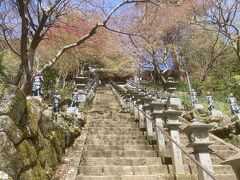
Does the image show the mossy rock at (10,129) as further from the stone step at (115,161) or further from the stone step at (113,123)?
the stone step at (113,123)

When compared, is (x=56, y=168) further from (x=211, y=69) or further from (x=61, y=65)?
(x=211, y=69)

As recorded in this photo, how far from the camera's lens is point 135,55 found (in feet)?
86.5

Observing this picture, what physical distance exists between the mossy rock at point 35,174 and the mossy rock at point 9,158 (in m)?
0.22

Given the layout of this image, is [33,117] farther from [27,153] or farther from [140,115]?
[140,115]

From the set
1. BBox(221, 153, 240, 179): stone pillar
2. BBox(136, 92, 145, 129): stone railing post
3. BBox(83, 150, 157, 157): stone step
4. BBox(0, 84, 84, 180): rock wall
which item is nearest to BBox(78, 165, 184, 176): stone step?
BBox(0, 84, 84, 180): rock wall

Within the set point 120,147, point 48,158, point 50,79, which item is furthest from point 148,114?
point 50,79

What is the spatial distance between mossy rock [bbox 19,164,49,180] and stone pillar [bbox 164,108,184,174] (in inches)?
122

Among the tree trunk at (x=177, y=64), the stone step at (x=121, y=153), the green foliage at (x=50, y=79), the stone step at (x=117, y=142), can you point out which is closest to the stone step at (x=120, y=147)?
the stone step at (x=121, y=153)

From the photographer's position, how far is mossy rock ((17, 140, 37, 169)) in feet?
17.4

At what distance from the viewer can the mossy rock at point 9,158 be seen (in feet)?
15.3

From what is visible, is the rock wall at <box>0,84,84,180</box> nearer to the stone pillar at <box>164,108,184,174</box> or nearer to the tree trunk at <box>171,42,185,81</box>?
the stone pillar at <box>164,108,184,174</box>

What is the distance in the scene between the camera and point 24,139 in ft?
18.5

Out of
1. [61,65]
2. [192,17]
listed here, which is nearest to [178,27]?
[192,17]

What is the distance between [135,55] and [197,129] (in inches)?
825
